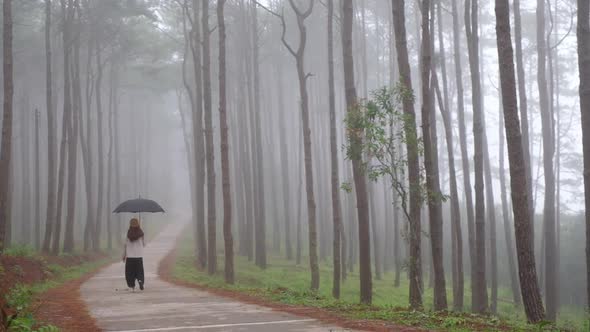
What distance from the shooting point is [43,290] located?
A: 53.9ft

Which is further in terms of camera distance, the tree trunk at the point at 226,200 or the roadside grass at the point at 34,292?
the tree trunk at the point at 226,200

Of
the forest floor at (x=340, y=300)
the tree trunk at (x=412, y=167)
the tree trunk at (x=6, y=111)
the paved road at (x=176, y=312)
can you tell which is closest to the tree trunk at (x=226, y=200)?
the forest floor at (x=340, y=300)

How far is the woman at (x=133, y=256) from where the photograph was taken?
50.2 feet

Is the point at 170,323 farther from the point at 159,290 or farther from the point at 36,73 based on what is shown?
the point at 36,73

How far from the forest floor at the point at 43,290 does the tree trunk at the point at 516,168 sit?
6.97m

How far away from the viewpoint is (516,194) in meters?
11.1

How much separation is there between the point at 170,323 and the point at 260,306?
94.6 inches

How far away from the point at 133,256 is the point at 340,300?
5184 millimetres

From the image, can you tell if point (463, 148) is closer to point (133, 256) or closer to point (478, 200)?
point (478, 200)

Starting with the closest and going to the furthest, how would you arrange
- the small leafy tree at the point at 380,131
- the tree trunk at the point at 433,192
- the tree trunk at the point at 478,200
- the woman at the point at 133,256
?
the small leafy tree at the point at 380,131 < the tree trunk at the point at 433,192 < the woman at the point at 133,256 < the tree trunk at the point at 478,200

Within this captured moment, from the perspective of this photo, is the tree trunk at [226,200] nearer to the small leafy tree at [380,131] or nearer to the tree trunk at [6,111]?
the small leafy tree at [380,131]

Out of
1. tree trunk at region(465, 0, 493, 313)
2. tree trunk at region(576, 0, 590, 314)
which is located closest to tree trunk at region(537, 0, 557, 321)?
tree trunk at region(465, 0, 493, 313)

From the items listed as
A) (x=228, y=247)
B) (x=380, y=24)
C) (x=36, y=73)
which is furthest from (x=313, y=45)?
(x=228, y=247)

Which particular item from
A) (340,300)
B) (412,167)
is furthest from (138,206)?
(412,167)
